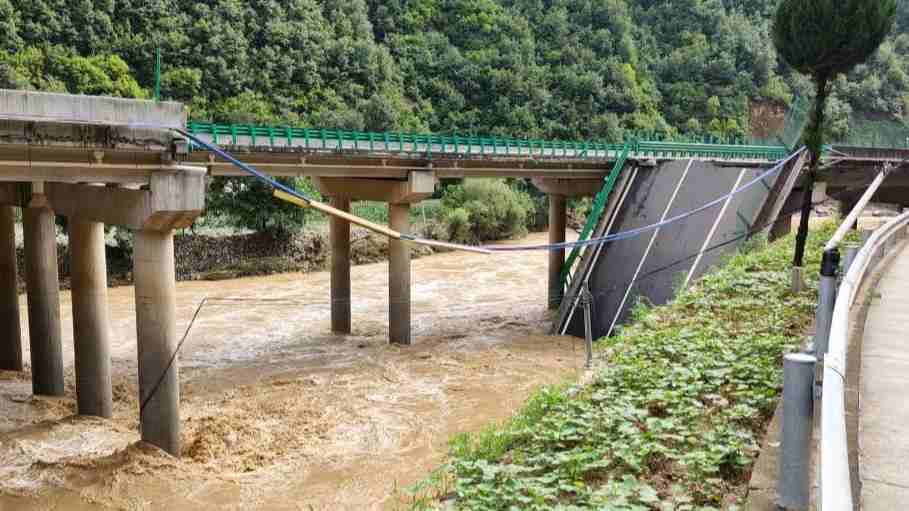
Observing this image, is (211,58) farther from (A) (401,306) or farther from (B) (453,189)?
(A) (401,306)

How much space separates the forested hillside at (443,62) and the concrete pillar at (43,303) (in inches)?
1109

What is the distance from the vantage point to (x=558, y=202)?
95.3 feet

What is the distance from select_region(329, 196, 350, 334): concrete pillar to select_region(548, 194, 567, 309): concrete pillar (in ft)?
25.4

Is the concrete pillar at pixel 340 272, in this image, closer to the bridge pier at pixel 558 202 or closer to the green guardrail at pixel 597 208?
the green guardrail at pixel 597 208

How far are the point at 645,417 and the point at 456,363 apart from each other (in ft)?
46.7

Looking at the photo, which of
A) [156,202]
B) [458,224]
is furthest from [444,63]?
[156,202]

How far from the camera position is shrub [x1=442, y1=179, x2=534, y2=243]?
44750mm

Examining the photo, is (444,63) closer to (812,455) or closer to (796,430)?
(812,455)

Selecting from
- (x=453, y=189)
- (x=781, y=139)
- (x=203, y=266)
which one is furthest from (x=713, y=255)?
(x=453, y=189)

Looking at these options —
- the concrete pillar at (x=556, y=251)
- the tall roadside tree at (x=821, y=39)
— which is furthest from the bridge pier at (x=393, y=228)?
the tall roadside tree at (x=821, y=39)

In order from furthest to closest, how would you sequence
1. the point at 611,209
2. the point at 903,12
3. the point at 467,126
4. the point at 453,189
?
the point at 903,12 < the point at 467,126 < the point at 453,189 < the point at 611,209

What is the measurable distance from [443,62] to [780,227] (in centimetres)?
5085

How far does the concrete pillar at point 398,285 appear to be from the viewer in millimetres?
22562

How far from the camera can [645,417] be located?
6285mm
